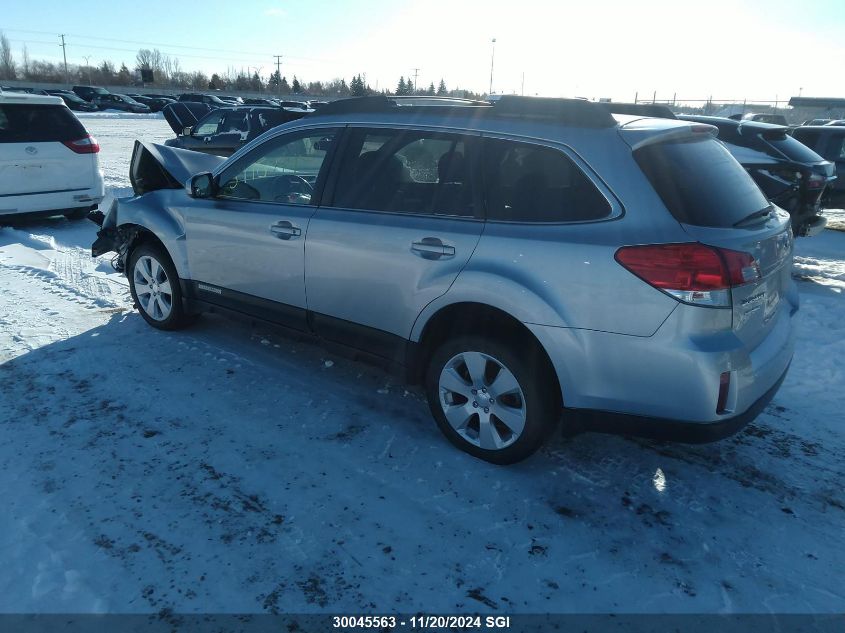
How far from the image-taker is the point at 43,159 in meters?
8.43

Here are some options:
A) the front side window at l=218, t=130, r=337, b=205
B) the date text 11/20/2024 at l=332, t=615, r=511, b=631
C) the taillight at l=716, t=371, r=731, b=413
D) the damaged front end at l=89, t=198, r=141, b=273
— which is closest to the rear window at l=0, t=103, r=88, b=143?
the damaged front end at l=89, t=198, r=141, b=273

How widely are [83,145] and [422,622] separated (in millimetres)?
8776

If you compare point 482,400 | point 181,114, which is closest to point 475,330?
point 482,400

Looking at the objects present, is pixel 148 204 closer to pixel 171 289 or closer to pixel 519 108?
pixel 171 289

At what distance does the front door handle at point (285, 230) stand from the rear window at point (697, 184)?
84.7 inches

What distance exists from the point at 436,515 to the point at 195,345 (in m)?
2.83

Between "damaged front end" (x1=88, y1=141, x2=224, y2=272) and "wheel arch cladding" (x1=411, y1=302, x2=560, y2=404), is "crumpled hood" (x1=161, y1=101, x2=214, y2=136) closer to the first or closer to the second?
"damaged front end" (x1=88, y1=141, x2=224, y2=272)

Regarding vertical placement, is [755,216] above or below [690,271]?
above

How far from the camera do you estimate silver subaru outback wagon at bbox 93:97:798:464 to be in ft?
9.04

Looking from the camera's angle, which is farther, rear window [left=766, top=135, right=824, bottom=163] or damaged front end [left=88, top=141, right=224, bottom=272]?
rear window [left=766, top=135, right=824, bottom=163]

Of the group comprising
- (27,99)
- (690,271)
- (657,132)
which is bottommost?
(690,271)

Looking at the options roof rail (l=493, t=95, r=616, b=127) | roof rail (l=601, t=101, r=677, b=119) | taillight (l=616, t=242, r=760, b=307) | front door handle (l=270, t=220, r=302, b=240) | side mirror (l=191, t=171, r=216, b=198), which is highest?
roof rail (l=601, t=101, r=677, b=119)

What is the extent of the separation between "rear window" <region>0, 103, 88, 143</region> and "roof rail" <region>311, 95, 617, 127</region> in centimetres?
653

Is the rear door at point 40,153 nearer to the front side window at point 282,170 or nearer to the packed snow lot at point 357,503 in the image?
the packed snow lot at point 357,503
